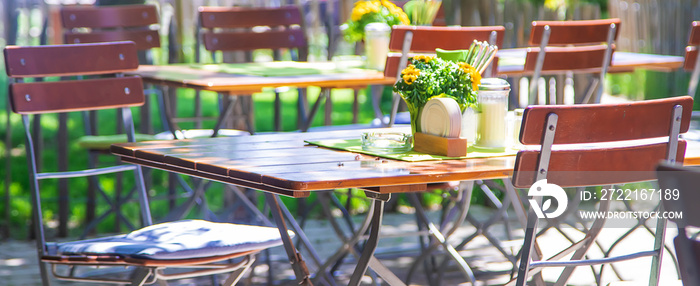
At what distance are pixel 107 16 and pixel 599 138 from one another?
3510 mm

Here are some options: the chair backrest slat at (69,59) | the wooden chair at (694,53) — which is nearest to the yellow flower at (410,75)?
the chair backrest slat at (69,59)

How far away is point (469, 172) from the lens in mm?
2414

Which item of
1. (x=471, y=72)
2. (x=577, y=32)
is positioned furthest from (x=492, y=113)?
(x=577, y=32)

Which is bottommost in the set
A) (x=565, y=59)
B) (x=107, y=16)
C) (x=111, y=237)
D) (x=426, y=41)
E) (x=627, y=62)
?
(x=111, y=237)

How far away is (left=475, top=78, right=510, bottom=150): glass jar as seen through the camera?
284cm

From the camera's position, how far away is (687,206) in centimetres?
166

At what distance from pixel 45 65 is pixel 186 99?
23.2ft

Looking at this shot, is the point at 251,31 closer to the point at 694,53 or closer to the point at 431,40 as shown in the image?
the point at 431,40

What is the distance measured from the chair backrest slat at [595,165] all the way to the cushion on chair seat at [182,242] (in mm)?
910

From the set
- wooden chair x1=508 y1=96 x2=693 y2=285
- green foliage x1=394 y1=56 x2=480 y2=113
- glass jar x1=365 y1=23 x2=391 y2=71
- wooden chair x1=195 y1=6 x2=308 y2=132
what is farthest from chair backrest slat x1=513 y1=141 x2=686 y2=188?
wooden chair x1=195 y1=6 x2=308 y2=132

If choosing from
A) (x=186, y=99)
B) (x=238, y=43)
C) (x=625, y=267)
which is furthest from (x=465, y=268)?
(x=186, y=99)

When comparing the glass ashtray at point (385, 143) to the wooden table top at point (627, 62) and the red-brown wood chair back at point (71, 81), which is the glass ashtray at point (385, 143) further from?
the wooden table top at point (627, 62)

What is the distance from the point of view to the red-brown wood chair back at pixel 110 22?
514 centimetres

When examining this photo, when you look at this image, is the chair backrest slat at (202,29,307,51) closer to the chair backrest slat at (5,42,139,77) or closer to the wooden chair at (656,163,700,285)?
the chair backrest slat at (5,42,139,77)
